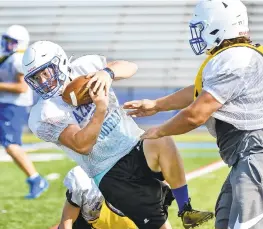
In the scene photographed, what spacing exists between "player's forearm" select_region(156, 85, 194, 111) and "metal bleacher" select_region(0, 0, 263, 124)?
→ 10737mm

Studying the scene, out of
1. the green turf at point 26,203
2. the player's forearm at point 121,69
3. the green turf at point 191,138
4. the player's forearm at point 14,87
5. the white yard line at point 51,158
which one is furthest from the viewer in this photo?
the green turf at point 191,138

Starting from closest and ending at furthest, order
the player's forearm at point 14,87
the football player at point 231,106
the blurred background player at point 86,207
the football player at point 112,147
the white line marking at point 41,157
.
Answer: the football player at point 231,106, the football player at point 112,147, the blurred background player at point 86,207, the player's forearm at point 14,87, the white line marking at point 41,157

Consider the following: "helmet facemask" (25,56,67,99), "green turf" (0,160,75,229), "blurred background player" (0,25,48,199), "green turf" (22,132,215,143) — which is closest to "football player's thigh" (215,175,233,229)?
"helmet facemask" (25,56,67,99)

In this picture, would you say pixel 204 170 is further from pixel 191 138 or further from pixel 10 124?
pixel 191 138

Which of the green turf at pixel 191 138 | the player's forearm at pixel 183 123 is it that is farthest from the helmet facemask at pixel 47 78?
the green turf at pixel 191 138

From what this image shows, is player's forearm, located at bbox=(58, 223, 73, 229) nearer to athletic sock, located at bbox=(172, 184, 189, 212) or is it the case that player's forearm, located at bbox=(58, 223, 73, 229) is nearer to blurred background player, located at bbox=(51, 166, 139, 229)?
blurred background player, located at bbox=(51, 166, 139, 229)

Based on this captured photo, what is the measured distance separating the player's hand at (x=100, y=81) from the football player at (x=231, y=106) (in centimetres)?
44

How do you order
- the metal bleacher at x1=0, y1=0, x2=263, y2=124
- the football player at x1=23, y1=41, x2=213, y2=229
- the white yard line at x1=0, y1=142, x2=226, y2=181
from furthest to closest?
the metal bleacher at x1=0, y1=0, x2=263, y2=124, the white yard line at x1=0, y1=142, x2=226, y2=181, the football player at x1=23, y1=41, x2=213, y2=229

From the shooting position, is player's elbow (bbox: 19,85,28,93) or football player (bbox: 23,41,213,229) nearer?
football player (bbox: 23,41,213,229)

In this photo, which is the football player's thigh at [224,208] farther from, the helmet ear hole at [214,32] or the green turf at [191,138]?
the green turf at [191,138]

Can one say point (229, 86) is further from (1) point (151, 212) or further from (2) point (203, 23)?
(1) point (151, 212)

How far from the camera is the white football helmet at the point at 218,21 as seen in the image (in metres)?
3.65

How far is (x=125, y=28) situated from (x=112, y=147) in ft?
38.1

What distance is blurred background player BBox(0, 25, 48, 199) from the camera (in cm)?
752
